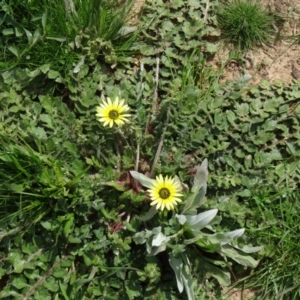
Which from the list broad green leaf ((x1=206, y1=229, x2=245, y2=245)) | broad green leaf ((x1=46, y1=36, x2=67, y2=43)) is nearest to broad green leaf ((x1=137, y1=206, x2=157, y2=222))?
broad green leaf ((x1=206, y1=229, x2=245, y2=245))

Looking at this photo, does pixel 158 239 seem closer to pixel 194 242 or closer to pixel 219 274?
pixel 194 242

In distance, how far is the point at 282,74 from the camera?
364cm

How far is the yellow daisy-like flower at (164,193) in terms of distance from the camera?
9.59 ft

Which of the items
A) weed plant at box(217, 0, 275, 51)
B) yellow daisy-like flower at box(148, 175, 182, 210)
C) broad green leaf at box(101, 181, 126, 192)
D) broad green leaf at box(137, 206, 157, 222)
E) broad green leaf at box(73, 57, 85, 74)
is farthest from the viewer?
weed plant at box(217, 0, 275, 51)

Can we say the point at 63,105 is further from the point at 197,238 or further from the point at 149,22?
the point at 197,238

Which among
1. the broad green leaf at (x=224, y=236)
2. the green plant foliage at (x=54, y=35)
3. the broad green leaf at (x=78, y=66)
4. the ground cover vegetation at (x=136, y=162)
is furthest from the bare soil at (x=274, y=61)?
the broad green leaf at (x=224, y=236)

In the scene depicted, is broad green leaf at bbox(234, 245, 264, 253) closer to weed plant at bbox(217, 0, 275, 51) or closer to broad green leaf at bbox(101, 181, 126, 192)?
broad green leaf at bbox(101, 181, 126, 192)

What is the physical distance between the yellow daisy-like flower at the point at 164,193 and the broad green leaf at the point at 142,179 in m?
0.05

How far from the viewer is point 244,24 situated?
11.8ft

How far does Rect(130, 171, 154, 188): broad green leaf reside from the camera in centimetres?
304

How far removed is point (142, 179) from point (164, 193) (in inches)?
6.4

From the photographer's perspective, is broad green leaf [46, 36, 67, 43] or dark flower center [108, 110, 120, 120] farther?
broad green leaf [46, 36, 67, 43]

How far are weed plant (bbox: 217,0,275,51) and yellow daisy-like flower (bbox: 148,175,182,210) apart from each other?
1.14 meters

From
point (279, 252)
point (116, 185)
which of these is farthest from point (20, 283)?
point (279, 252)
